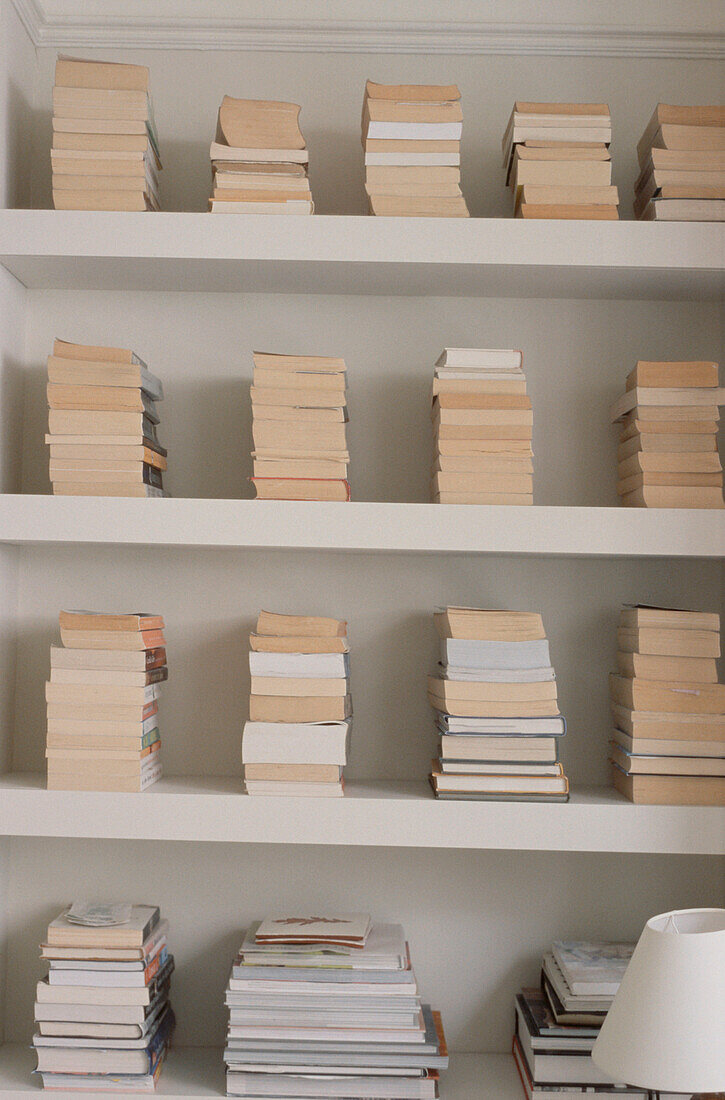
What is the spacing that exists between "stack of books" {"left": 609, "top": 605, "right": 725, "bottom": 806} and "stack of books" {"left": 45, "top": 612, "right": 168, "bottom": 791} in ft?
2.71

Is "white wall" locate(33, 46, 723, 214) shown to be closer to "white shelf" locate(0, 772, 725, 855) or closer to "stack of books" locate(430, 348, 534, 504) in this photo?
"stack of books" locate(430, 348, 534, 504)

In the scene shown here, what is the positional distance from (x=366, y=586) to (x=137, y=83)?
3.18 feet

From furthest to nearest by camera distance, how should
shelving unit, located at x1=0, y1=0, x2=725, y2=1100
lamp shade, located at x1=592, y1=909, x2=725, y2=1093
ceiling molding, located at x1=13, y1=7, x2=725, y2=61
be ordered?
ceiling molding, located at x1=13, y1=7, x2=725, y2=61, shelving unit, located at x1=0, y1=0, x2=725, y2=1100, lamp shade, located at x1=592, y1=909, x2=725, y2=1093

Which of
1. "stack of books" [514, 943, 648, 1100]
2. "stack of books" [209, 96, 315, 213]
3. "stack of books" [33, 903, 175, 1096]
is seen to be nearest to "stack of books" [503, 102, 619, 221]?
"stack of books" [209, 96, 315, 213]

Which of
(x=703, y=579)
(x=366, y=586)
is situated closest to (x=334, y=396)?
(x=366, y=586)

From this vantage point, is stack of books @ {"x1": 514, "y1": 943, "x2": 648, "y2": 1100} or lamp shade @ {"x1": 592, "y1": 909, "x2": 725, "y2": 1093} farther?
stack of books @ {"x1": 514, "y1": 943, "x2": 648, "y2": 1100}

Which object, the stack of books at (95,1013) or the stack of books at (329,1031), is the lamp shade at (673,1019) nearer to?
the stack of books at (329,1031)

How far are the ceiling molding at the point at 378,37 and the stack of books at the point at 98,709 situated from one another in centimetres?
114

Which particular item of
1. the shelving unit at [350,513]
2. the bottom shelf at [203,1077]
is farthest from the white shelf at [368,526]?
the bottom shelf at [203,1077]

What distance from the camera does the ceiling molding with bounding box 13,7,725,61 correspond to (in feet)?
6.27

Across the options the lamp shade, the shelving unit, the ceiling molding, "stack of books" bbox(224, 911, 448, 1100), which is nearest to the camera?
the lamp shade

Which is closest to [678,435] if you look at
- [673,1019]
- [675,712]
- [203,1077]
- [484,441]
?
[484,441]

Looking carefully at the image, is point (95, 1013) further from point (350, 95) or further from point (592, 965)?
point (350, 95)

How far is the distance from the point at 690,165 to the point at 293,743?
1.19 metres
